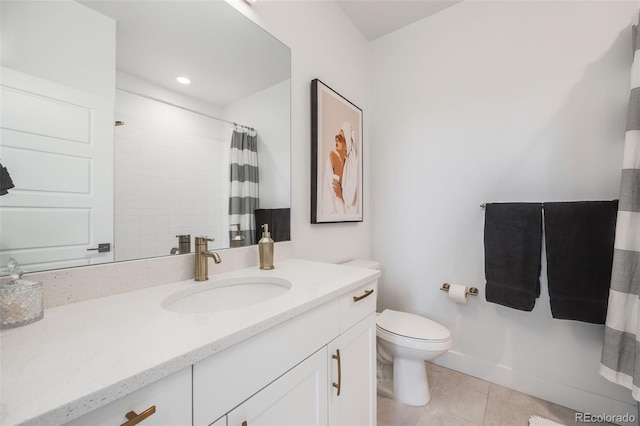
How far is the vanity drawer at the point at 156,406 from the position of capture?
1.26 feet

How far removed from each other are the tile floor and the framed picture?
45.1 inches

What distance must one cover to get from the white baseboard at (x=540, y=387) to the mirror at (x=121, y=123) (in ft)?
5.52

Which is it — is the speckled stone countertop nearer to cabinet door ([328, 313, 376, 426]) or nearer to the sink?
the sink

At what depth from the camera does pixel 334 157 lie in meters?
1.70

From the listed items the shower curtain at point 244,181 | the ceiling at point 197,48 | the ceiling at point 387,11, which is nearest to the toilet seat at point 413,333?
the shower curtain at point 244,181

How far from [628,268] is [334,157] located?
1.51m

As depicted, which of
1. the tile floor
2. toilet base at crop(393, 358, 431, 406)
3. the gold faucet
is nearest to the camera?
the gold faucet

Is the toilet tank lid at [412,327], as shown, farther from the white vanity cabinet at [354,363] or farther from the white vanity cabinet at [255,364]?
the white vanity cabinet at [255,364]

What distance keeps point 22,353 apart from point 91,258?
0.34 metres

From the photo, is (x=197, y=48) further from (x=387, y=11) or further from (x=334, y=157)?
(x=387, y=11)

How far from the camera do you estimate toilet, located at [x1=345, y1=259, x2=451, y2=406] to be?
139 centimetres

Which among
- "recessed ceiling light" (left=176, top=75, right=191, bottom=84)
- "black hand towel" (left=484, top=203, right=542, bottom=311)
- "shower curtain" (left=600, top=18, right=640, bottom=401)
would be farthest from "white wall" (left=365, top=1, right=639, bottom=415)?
"recessed ceiling light" (left=176, top=75, right=191, bottom=84)

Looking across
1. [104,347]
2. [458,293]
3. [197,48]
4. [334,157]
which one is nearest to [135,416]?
[104,347]

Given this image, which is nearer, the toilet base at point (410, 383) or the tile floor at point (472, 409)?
the tile floor at point (472, 409)
